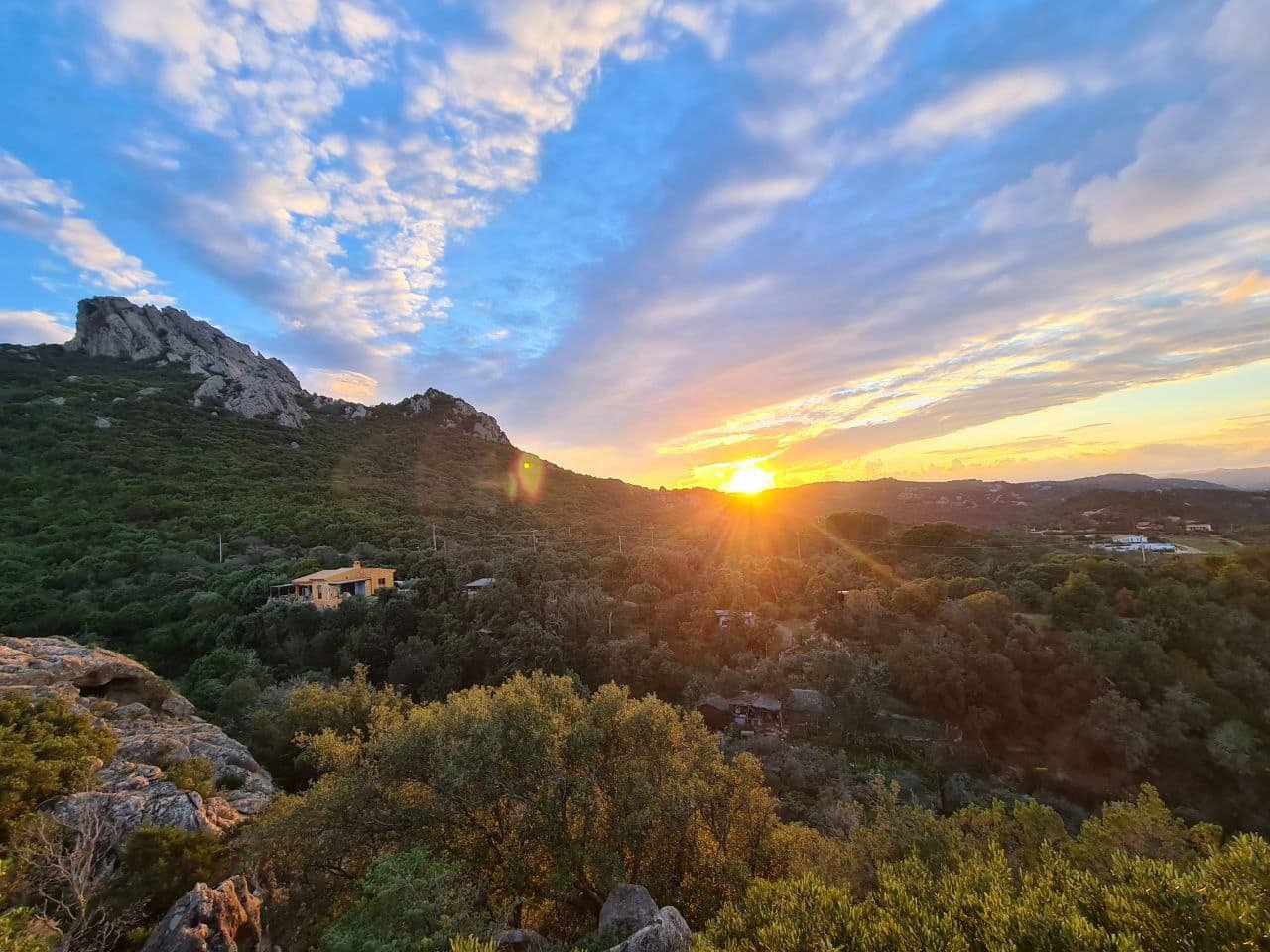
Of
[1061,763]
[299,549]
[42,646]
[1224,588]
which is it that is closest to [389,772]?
[42,646]

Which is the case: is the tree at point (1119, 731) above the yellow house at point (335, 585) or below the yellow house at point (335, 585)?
below

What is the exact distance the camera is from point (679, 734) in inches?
526

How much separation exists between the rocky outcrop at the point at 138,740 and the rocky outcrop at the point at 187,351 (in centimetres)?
6321

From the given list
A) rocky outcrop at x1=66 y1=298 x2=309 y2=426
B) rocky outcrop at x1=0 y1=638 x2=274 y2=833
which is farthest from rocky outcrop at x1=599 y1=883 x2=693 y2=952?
rocky outcrop at x1=66 y1=298 x2=309 y2=426

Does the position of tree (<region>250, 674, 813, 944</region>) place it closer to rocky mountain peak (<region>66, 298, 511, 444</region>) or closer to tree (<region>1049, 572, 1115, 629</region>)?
tree (<region>1049, 572, 1115, 629</region>)

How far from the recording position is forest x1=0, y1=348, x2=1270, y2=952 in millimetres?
8234

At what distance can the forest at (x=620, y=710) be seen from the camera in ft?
27.0

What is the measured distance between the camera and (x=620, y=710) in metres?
13.4

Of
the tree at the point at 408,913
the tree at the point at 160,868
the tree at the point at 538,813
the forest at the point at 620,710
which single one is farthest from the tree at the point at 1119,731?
the tree at the point at 160,868

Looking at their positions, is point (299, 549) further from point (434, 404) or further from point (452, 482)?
point (434, 404)

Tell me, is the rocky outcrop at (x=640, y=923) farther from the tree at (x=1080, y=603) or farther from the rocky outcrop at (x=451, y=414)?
the rocky outcrop at (x=451, y=414)

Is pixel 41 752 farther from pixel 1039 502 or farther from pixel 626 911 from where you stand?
pixel 1039 502

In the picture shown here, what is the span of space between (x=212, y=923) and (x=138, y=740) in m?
8.99

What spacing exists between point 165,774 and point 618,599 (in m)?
26.7
